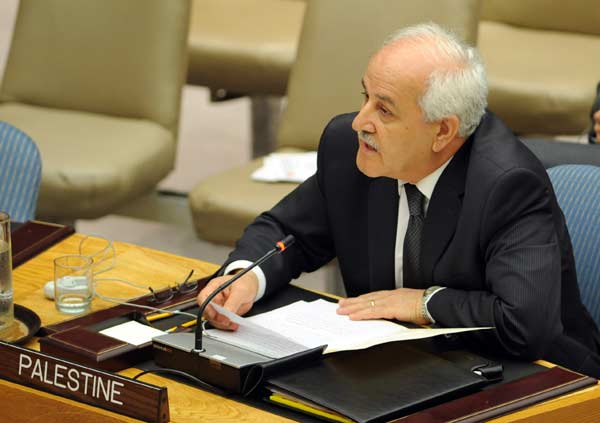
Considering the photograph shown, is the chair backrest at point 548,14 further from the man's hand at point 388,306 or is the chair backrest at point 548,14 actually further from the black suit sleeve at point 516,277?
the man's hand at point 388,306

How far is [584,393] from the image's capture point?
6.75 ft

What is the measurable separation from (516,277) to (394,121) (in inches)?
15.1

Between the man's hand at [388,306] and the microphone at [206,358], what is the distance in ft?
0.85

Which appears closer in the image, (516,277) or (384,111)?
(516,277)

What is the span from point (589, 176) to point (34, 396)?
1255 millimetres

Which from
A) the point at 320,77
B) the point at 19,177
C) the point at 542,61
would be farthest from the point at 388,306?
the point at 542,61

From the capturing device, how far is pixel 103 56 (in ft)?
13.8

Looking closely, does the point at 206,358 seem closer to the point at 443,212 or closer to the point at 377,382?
the point at 377,382

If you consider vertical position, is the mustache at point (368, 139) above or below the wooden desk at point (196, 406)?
above

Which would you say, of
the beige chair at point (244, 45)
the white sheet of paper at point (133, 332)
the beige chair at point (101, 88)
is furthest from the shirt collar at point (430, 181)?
the beige chair at point (244, 45)

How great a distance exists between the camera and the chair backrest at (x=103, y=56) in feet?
13.5

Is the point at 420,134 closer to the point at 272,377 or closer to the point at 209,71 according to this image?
the point at 272,377

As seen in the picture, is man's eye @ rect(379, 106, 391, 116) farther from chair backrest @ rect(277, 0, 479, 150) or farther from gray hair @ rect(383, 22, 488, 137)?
chair backrest @ rect(277, 0, 479, 150)

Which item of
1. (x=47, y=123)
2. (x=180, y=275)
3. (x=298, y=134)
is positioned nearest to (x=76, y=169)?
(x=47, y=123)
